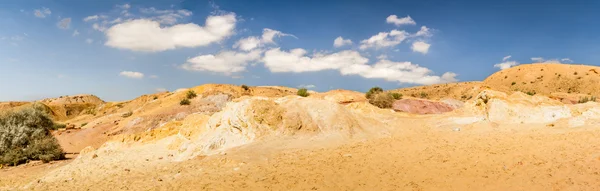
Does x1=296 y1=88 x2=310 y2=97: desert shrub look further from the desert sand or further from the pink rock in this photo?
the desert sand

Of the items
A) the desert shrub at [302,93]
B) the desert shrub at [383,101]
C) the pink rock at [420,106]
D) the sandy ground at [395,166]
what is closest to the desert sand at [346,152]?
the sandy ground at [395,166]

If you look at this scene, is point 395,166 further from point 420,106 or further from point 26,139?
point 26,139

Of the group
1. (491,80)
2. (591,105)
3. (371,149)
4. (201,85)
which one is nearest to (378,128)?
(371,149)

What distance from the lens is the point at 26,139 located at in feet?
75.3

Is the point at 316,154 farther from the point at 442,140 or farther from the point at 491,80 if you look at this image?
the point at 491,80

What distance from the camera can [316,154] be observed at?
47.0 feet

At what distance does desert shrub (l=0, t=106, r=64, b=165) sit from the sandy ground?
5.19m

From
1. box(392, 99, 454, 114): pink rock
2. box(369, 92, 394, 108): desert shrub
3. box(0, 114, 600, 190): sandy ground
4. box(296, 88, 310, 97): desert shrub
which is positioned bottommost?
box(0, 114, 600, 190): sandy ground

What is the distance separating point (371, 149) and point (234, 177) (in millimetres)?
5790

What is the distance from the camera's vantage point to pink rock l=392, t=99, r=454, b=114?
100ft

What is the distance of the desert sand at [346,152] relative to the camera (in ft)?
36.7

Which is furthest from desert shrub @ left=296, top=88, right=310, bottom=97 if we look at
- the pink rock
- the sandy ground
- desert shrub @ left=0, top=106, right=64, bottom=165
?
the sandy ground

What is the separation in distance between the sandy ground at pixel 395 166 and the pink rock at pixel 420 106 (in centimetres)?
1363

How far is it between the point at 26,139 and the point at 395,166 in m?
22.8
